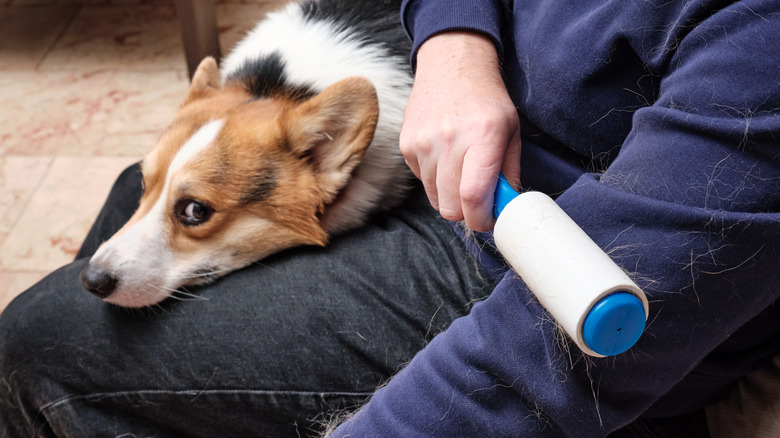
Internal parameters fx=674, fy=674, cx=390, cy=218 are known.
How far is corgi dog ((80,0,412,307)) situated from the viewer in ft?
3.21

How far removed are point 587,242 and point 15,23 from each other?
2.60 m

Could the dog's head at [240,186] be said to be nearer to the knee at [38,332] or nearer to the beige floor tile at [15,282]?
the knee at [38,332]

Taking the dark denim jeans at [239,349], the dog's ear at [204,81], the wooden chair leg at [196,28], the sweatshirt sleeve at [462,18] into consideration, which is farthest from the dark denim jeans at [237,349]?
the wooden chair leg at [196,28]

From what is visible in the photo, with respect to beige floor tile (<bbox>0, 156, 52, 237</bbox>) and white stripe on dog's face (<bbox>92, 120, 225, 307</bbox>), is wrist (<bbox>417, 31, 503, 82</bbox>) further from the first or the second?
beige floor tile (<bbox>0, 156, 52, 237</bbox>)

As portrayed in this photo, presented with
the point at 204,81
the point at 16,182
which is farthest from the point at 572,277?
the point at 16,182

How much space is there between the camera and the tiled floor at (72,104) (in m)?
1.68

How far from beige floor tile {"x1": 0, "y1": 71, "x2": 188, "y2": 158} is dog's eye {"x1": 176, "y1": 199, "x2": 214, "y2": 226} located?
925 mm

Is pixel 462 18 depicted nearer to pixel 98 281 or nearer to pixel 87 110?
pixel 98 281

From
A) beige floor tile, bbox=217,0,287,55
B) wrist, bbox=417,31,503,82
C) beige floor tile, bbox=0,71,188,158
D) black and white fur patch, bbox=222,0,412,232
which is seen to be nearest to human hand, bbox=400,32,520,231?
wrist, bbox=417,31,503,82

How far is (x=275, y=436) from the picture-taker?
82 cm

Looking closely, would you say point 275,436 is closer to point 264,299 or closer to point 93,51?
point 264,299

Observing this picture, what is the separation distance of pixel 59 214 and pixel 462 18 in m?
1.32

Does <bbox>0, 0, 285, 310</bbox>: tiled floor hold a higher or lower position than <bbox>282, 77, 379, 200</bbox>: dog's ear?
lower

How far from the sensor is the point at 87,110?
6.82 ft
